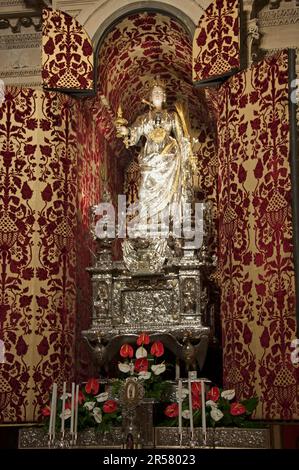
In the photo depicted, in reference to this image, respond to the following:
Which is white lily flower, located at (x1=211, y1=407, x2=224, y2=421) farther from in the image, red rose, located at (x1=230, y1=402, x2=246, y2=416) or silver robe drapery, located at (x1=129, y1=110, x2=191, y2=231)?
silver robe drapery, located at (x1=129, y1=110, x2=191, y2=231)

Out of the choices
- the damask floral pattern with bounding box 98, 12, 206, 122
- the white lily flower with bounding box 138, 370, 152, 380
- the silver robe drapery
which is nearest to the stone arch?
the damask floral pattern with bounding box 98, 12, 206, 122

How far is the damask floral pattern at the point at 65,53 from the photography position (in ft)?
22.0

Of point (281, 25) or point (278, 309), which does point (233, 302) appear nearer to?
point (278, 309)

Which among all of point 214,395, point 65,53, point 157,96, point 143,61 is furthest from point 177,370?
point 143,61

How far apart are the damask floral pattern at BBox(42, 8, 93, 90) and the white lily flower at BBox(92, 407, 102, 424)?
301cm

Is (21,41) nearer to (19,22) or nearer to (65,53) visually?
(19,22)

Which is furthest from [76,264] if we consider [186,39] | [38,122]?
[186,39]

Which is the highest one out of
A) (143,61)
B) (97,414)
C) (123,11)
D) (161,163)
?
(123,11)

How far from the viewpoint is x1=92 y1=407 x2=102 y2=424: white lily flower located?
16.2 ft

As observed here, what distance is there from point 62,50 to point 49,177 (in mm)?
1192

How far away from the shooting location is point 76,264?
21.6 feet

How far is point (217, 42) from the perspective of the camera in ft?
21.4

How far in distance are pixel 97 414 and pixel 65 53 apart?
3.36 meters

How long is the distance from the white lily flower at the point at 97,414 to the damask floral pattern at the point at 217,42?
3.09 m
